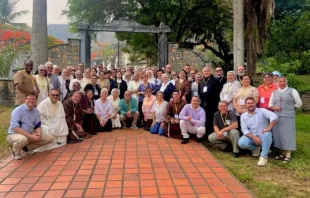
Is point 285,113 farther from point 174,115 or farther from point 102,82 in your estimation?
point 102,82

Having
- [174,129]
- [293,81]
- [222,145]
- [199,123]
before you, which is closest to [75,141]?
[174,129]

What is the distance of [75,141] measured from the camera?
6477 millimetres

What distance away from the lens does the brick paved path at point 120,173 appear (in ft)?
12.6

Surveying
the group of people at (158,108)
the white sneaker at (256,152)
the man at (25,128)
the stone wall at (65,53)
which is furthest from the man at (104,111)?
the stone wall at (65,53)

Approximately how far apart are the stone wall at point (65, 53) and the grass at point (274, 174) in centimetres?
894

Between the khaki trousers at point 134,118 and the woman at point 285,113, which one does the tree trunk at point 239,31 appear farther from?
the woman at point 285,113

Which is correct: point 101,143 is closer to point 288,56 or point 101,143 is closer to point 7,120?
point 7,120

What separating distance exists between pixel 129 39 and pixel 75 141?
14.0 metres

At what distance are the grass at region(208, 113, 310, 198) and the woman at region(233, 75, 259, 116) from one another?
943mm

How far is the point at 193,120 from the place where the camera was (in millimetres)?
6496

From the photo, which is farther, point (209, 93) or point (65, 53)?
point (65, 53)

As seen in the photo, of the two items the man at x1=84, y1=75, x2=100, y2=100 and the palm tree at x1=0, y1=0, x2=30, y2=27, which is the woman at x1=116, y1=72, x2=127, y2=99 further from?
the palm tree at x1=0, y1=0, x2=30, y2=27

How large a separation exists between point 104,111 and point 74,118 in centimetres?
107

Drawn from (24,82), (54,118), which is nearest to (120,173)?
(54,118)
